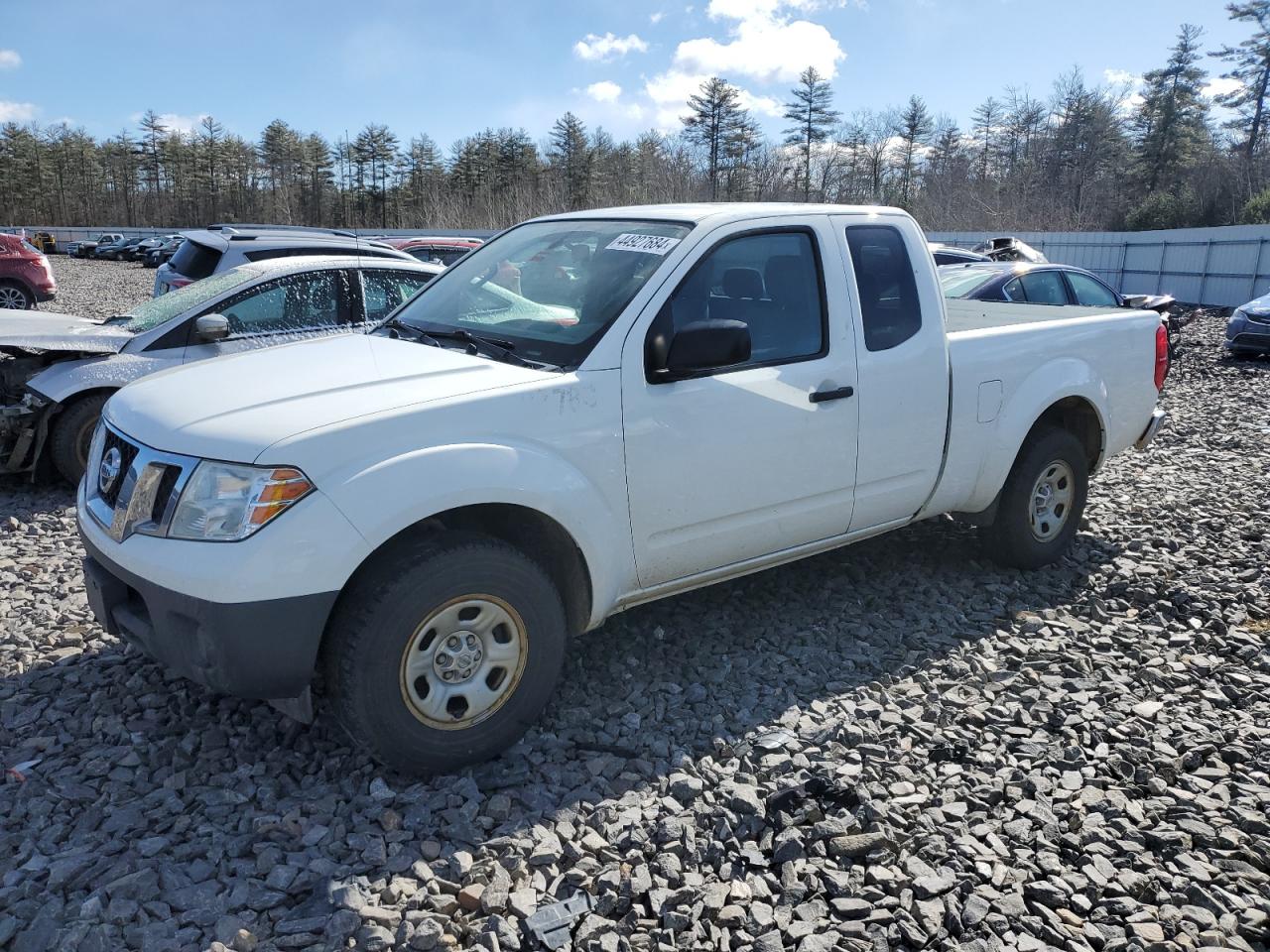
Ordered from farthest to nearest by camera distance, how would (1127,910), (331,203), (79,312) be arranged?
(331,203) < (79,312) < (1127,910)

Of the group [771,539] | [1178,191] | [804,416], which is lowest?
[771,539]

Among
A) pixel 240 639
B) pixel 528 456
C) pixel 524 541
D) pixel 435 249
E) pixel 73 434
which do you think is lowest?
pixel 73 434

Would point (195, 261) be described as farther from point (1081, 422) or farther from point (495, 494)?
point (1081, 422)

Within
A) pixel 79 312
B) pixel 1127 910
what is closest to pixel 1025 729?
pixel 1127 910

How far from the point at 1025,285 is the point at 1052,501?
257 inches

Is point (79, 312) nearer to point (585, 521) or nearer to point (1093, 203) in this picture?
point (585, 521)

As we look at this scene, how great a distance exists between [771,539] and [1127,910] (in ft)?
6.21

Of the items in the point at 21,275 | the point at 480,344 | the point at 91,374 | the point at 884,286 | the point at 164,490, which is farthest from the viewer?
the point at 21,275

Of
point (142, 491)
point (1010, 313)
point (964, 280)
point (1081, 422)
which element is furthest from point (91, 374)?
point (964, 280)

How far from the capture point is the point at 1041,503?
18.1 feet

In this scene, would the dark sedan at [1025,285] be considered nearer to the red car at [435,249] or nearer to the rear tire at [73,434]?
the rear tire at [73,434]

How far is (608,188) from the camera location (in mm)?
61406

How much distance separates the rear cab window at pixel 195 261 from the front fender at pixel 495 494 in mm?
6985

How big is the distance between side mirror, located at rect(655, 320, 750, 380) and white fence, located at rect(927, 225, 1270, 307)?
2614 cm
